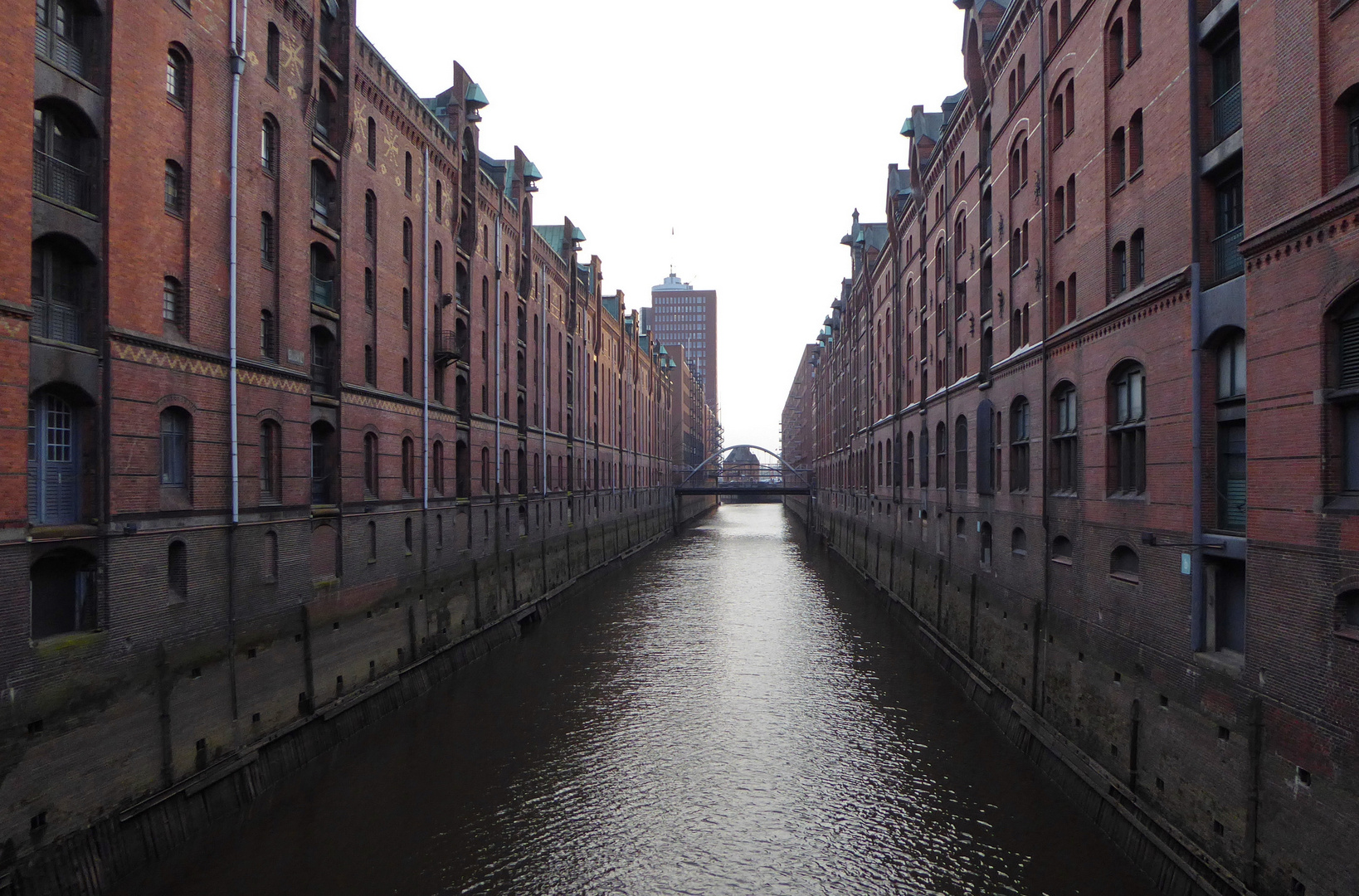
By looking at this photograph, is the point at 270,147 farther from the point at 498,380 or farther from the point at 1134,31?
the point at 1134,31

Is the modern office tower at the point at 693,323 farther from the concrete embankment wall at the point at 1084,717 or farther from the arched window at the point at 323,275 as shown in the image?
the arched window at the point at 323,275

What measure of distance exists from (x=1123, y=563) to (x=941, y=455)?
51.0 feet

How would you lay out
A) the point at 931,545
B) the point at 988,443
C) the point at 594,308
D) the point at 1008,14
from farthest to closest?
the point at 594,308 → the point at 931,545 → the point at 988,443 → the point at 1008,14

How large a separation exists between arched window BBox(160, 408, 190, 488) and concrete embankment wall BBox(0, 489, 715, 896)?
2.84 meters

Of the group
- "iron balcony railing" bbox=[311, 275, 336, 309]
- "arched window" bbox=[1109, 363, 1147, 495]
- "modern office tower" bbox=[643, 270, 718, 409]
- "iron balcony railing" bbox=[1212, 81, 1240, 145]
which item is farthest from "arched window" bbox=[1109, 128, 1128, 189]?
"modern office tower" bbox=[643, 270, 718, 409]

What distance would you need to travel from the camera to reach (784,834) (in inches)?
552

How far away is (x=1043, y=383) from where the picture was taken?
18.7 m

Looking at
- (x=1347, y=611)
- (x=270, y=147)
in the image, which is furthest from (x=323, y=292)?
(x=1347, y=611)

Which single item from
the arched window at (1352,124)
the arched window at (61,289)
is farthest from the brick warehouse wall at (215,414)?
the arched window at (1352,124)

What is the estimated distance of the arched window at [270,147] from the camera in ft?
57.3

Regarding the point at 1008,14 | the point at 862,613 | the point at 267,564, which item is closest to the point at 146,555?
the point at 267,564

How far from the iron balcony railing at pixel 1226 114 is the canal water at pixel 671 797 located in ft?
36.2

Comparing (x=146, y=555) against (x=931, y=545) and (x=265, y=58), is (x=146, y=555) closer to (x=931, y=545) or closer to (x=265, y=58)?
(x=265, y=58)

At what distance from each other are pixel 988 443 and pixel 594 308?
3472 cm
